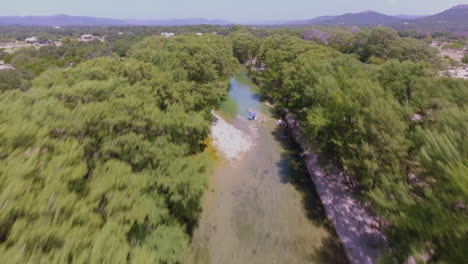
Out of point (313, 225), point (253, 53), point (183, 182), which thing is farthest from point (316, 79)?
point (253, 53)

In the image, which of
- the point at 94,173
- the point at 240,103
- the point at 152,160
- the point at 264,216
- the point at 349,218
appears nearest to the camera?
the point at 94,173

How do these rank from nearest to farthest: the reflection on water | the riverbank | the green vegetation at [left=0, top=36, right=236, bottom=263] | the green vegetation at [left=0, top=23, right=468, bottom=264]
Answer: the green vegetation at [left=0, top=36, right=236, bottom=263], the green vegetation at [left=0, top=23, right=468, bottom=264], the riverbank, the reflection on water

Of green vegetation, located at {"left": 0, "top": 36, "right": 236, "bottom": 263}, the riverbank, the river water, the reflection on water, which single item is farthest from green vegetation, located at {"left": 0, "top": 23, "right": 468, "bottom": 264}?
the reflection on water

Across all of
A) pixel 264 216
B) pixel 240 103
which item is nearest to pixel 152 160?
pixel 264 216

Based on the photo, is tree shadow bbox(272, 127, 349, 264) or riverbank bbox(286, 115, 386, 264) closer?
riverbank bbox(286, 115, 386, 264)

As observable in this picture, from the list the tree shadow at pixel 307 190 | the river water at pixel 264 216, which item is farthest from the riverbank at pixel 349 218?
the river water at pixel 264 216

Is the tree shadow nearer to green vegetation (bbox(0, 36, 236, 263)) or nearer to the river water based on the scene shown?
the river water

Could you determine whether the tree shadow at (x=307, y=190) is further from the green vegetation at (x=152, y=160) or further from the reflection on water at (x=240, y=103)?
the reflection on water at (x=240, y=103)

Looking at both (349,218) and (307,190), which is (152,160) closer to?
(307,190)
